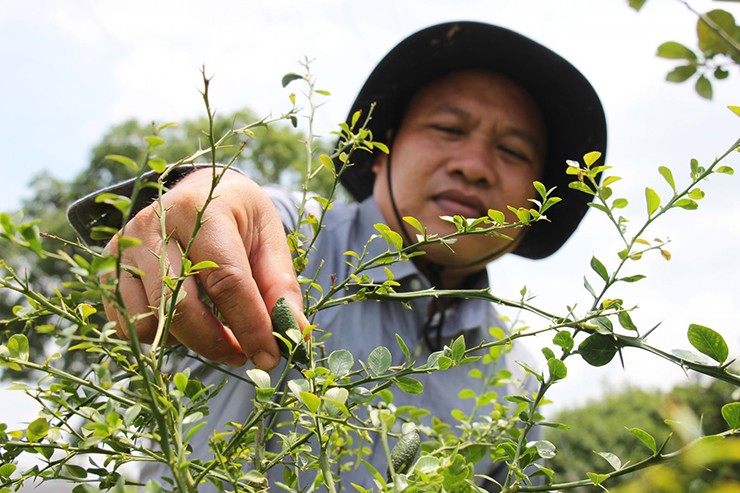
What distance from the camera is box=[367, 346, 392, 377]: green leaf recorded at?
0.55m

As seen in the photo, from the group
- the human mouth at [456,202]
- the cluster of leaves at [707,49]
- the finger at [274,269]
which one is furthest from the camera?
the human mouth at [456,202]

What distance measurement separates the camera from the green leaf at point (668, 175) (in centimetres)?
58

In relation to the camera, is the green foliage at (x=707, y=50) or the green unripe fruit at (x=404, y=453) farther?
the green unripe fruit at (x=404, y=453)

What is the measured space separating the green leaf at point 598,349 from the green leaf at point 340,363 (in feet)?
0.68

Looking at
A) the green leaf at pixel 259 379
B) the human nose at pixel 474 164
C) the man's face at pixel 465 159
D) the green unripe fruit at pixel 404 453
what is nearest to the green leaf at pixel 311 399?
the green leaf at pixel 259 379

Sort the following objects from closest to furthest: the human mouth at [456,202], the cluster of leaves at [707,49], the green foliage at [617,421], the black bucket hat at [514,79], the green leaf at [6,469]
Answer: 1. the cluster of leaves at [707,49]
2. the green leaf at [6,469]
3. the human mouth at [456,202]
4. the black bucket hat at [514,79]
5. the green foliage at [617,421]

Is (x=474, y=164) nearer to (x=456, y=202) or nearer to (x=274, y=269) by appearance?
(x=456, y=202)

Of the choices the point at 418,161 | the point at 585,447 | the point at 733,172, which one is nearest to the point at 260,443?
the point at 733,172

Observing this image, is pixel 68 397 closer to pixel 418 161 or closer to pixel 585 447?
pixel 418 161

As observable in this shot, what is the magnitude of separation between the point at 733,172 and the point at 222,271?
458mm

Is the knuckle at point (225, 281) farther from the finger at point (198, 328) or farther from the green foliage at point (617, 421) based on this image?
the green foliage at point (617, 421)

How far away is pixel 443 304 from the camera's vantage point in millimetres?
1666

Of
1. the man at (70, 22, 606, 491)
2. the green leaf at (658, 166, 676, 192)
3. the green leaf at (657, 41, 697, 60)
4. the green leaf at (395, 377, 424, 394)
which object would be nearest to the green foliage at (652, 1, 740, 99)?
the green leaf at (657, 41, 697, 60)

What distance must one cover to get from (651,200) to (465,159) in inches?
35.6
